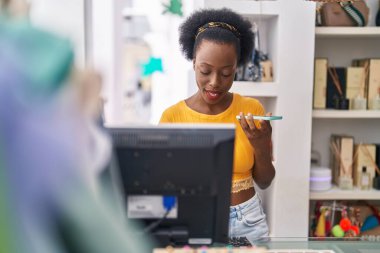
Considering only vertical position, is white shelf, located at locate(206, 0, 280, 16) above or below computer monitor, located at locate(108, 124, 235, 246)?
above

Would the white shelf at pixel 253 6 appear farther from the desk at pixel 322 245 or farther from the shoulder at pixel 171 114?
the desk at pixel 322 245

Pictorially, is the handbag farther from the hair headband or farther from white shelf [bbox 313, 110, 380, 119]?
the hair headband

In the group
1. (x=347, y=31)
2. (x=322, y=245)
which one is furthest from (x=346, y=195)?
(x=322, y=245)

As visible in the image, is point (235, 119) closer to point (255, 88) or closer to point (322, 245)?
point (322, 245)

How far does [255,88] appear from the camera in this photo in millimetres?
2238

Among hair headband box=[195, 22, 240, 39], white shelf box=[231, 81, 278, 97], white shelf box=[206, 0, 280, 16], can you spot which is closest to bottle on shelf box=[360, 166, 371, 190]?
white shelf box=[231, 81, 278, 97]

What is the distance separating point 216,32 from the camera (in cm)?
158

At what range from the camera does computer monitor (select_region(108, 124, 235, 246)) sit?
2.90 ft

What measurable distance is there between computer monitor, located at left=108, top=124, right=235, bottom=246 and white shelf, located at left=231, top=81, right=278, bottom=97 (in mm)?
1339

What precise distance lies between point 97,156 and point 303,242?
2.98 feet

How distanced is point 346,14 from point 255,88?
2.05ft

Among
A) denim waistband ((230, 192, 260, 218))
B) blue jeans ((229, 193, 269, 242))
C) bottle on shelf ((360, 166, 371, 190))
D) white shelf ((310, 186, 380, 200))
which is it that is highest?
denim waistband ((230, 192, 260, 218))

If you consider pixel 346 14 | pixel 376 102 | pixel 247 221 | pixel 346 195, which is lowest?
pixel 346 195

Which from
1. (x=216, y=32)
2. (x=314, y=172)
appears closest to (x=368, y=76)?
(x=314, y=172)
